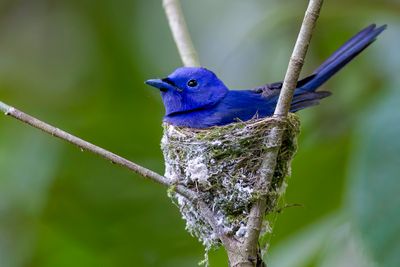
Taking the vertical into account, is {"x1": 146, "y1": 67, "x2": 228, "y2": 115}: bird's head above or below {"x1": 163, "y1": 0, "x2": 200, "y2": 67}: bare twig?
below

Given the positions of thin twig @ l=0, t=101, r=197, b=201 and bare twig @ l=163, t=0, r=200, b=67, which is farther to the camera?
bare twig @ l=163, t=0, r=200, b=67

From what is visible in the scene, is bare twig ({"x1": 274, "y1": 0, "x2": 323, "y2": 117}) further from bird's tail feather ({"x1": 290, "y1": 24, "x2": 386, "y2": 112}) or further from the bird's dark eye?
the bird's dark eye

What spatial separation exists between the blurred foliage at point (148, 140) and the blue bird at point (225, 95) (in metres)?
0.25

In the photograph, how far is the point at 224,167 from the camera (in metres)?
3.52

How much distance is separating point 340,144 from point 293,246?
2.04ft

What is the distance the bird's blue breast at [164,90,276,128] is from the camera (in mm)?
3914

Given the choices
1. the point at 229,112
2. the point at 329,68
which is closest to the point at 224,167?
the point at 229,112

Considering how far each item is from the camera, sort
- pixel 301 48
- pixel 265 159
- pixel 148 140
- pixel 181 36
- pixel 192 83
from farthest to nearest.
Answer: pixel 148 140
pixel 192 83
pixel 181 36
pixel 265 159
pixel 301 48

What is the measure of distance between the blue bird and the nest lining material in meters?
0.19

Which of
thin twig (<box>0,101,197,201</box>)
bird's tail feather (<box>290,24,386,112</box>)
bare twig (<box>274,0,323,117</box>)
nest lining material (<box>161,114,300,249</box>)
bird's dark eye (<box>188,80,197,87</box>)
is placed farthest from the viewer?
bird's dark eye (<box>188,80,197,87</box>)

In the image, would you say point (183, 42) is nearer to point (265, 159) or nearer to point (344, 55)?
point (344, 55)

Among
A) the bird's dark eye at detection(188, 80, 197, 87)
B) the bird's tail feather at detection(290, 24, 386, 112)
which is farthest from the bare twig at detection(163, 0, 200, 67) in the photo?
the bird's tail feather at detection(290, 24, 386, 112)

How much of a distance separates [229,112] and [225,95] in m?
0.19

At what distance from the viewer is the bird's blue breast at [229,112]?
3.91 m
